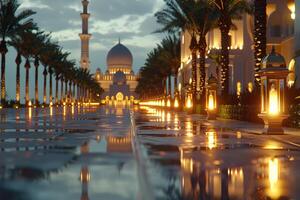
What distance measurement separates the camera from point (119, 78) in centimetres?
19450

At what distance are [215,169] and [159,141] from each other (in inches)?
213

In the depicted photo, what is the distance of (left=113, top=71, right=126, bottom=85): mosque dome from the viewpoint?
189450 millimetres

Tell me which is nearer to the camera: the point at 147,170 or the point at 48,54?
the point at 147,170

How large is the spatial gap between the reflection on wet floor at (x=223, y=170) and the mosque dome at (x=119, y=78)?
6974 inches

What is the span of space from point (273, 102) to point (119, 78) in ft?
584

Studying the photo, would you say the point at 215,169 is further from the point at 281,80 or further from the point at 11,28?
the point at 11,28

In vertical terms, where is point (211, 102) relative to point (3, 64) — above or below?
below

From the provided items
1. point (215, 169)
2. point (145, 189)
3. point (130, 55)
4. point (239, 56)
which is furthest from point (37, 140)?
point (130, 55)

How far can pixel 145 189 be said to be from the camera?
636 centimetres

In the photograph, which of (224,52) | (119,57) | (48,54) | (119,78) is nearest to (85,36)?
Result: (119,57)

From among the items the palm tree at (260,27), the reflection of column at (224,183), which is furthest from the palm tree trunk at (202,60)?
the reflection of column at (224,183)

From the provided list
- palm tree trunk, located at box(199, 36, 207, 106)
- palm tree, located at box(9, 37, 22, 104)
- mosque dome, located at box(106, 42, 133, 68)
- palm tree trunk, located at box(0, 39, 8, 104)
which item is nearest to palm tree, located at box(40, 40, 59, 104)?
palm tree, located at box(9, 37, 22, 104)

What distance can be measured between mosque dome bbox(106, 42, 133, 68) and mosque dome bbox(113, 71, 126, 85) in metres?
4.48

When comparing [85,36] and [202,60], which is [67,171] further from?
[85,36]
